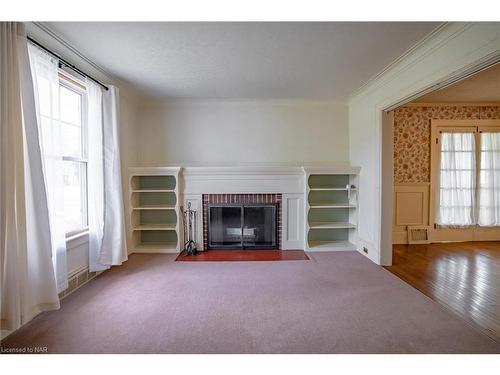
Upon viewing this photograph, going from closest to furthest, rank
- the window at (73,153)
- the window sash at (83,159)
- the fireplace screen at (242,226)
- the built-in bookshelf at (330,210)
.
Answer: the window at (73,153) → the window sash at (83,159) → the fireplace screen at (242,226) → the built-in bookshelf at (330,210)

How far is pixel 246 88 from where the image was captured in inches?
137

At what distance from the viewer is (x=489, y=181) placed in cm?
436

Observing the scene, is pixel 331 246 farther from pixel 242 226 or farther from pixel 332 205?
pixel 242 226

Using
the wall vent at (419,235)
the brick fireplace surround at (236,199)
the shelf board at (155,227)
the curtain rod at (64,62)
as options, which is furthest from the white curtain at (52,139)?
the wall vent at (419,235)

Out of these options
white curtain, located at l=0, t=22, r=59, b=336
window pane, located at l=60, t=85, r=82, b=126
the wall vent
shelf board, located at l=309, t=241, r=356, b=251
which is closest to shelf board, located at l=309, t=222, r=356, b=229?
shelf board, located at l=309, t=241, r=356, b=251

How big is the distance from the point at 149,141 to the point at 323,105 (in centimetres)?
308

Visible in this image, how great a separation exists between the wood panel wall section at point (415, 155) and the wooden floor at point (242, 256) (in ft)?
6.83

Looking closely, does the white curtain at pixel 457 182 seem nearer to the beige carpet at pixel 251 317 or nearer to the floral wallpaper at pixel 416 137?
the floral wallpaper at pixel 416 137

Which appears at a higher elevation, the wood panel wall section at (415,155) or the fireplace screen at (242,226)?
the wood panel wall section at (415,155)

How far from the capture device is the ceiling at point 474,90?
10.2ft

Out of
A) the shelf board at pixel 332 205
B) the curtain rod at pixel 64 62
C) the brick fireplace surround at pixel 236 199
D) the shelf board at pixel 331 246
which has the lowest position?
the shelf board at pixel 331 246

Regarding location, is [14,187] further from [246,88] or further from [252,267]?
[246,88]
